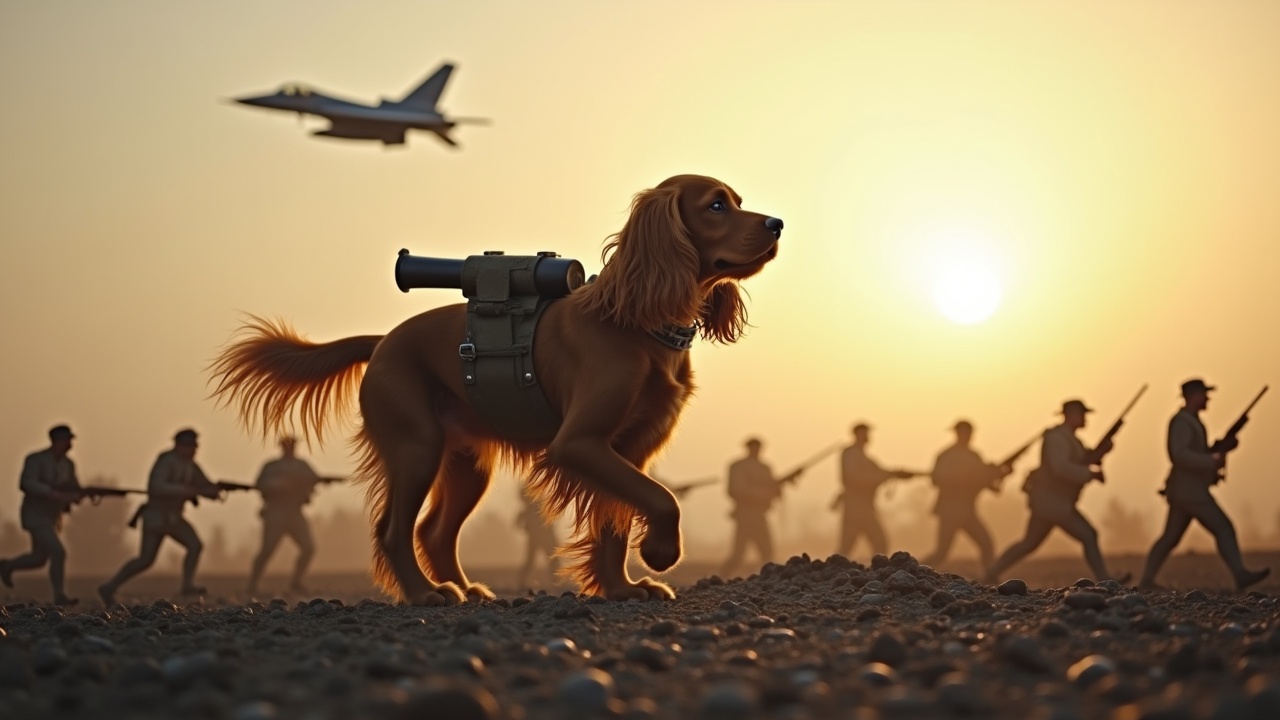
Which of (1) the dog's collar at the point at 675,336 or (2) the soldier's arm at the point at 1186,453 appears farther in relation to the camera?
(2) the soldier's arm at the point at 1186,453

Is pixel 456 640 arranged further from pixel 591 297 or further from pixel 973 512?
pixel 973 512

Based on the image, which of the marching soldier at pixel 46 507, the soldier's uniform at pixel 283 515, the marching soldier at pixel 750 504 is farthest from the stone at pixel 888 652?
the marching soldier at pixel 750 504

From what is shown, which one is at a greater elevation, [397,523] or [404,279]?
[404,279]

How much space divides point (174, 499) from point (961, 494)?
11.0 meters

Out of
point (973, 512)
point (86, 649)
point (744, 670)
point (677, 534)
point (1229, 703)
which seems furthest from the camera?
point (973, 512)

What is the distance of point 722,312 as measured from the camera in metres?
8.71

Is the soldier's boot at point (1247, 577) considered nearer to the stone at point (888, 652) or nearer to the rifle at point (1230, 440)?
the rifle at point (1230, 440)

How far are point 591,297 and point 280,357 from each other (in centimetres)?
240

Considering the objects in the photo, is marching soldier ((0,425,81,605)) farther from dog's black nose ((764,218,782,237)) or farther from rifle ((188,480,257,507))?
dog's black nose ((764,218,782,237))

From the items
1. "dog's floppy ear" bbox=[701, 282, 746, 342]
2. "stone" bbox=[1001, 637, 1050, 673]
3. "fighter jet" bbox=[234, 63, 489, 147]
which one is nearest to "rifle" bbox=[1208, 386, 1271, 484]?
"dog's floppy ear" bbox=[701, 282, 746, 342]

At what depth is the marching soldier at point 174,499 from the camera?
17.1 metres

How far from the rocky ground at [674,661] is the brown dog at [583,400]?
700mm

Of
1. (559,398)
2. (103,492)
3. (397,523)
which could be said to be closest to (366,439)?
(397,523)

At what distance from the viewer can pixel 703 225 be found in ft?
26.6
